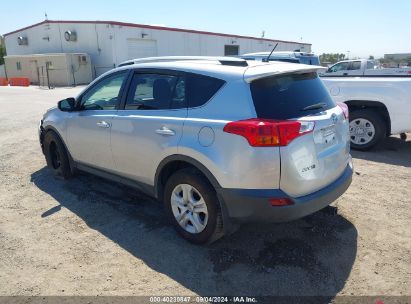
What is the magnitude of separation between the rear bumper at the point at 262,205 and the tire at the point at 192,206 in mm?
160

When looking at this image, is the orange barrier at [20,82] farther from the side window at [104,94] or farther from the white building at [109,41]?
the side window at [104,94]

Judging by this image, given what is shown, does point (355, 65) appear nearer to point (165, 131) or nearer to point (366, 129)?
point (366, 129)

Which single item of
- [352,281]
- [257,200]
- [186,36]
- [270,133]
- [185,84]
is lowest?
[352,281]

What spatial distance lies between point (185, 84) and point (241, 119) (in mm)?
821

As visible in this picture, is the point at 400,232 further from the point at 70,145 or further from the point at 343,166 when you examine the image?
the point at 70,145

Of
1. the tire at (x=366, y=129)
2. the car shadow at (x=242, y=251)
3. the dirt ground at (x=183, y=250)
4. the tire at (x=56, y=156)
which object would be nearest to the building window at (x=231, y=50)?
the tire at (x=366, y=129)

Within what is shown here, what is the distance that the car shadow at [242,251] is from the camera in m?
2.93

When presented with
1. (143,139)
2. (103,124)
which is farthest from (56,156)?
(143,139)

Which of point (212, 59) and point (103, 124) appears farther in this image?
point (103, 124)

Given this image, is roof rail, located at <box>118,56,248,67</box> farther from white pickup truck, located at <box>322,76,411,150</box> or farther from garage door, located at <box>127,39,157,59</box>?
garage door, located at <box>127,39,157,59</box>

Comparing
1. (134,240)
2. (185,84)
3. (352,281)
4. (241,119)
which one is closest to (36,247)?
(134,240)

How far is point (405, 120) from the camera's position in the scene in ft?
20.1

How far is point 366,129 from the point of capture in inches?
259

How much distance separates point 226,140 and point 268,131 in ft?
1.21
